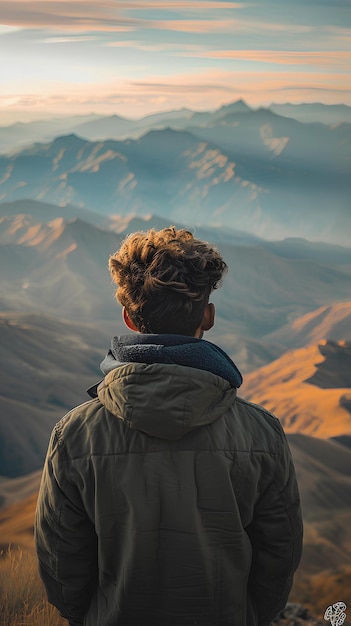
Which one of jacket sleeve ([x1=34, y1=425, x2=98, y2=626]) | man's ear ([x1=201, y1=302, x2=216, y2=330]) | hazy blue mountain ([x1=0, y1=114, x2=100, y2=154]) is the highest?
hazy blue mountain ([x1=0, y1=114, x2=100, y2=154])

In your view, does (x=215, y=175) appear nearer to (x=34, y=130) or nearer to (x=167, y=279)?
(x=34, y=130)

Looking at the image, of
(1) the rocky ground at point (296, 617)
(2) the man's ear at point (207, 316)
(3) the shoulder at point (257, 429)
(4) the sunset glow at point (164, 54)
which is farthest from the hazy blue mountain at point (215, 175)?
(3) the shoulder at point (257, 429)

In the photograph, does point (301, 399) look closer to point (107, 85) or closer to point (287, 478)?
point (107, 85)

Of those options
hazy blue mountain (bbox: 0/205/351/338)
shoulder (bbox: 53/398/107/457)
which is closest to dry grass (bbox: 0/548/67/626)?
shoulder (bbox: 53/398/107/457)

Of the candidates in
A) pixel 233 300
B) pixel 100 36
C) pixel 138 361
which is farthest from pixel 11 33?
pixel 138 361

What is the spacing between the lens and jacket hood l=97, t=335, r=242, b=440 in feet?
3.62

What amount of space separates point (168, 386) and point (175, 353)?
81 millimetres

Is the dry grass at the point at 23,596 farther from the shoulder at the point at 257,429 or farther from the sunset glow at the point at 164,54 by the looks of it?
the sunset glow at the point at 164,54

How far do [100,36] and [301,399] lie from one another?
2.20 metres

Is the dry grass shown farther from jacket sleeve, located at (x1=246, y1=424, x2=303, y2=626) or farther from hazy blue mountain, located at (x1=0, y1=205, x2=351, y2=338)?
hazy blue mountain, located at (x1=0, y1=205, x2=351, y2=338)

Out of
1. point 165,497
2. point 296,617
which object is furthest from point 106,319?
point 165,497

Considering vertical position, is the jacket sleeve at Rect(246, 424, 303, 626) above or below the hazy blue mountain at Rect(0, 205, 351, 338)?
below

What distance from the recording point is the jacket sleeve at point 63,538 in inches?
47.4

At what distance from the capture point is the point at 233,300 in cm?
493
